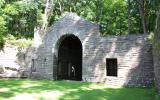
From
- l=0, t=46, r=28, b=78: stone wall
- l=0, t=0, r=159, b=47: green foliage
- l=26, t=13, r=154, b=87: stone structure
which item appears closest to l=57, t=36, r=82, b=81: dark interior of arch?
l=26, t=13, r=154, b=87: stone structure

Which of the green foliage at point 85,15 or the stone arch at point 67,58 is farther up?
the green foliage at point 85,15

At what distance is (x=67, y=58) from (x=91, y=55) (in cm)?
556

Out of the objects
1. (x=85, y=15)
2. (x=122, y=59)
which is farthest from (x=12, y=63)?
(x=85, y=15)

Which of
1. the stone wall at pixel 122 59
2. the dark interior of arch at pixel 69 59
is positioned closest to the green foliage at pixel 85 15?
the dark interior of arch at pixel 69 59

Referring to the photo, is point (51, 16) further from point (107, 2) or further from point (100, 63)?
point (100, 63)

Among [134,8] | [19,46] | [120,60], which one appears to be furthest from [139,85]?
[134,8]

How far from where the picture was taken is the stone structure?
20562 millimetres

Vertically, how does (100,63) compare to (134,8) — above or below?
below

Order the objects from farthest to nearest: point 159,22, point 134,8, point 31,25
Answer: point 31,25
point 134,8
point 159,22

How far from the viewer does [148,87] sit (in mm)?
20078

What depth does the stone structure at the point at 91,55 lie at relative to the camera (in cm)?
2056

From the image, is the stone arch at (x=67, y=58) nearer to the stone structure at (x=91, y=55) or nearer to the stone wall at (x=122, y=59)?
the stone structure at (x=91, y=55)

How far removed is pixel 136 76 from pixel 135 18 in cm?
2171

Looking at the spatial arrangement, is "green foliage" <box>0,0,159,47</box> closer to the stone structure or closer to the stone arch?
the stone arch
